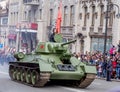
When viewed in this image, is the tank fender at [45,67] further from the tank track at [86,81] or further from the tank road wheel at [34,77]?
the tank track at [86,81]

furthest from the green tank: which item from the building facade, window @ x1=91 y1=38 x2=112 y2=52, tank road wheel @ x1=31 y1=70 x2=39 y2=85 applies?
window @ x1=91 y1=38 x2=112 y2=52

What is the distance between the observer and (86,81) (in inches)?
773

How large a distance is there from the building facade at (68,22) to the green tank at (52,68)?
13435 mm

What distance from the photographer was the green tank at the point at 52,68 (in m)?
18.9

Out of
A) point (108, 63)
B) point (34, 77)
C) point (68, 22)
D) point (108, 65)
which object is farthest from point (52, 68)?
point (68, 22)

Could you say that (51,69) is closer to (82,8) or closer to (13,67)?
(13,67)

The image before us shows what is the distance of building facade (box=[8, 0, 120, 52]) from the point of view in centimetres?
3636

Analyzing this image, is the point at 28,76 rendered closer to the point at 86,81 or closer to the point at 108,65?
the point at 86,81

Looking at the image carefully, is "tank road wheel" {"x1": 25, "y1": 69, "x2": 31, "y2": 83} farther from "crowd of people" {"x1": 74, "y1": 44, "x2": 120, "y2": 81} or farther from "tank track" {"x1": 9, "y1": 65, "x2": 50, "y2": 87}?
"crowd of people" {"x1": 74, "y1": 44, "x2": 120, "y2": 81}

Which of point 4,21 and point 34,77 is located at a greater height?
point 4,21

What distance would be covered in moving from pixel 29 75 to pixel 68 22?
78.4 feet

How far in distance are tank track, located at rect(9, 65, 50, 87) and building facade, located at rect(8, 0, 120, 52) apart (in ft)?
42.6

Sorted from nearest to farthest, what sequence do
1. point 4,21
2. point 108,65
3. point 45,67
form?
point 45,67
point 108,65
point 4,21

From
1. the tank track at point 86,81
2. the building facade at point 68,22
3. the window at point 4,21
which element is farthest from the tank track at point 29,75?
the window at point 4,21
